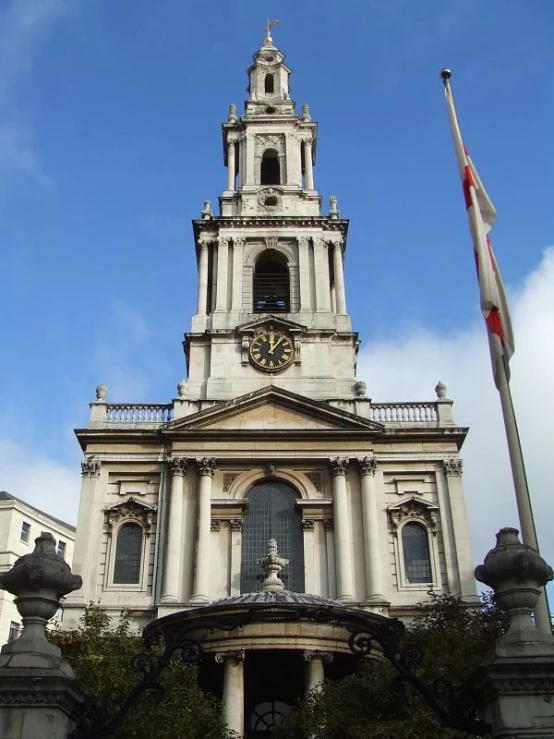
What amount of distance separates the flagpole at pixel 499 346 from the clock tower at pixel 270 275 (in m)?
19.9

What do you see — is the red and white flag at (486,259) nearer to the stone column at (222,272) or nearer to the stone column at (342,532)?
the stone column at (342,532)

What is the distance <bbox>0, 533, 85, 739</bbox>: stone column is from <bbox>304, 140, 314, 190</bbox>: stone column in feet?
122

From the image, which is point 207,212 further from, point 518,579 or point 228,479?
point 518,579

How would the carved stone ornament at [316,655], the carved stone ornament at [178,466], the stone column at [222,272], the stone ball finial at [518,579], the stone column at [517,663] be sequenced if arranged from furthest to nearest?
the stone column at [222,272], the carved stone ornament at [178,466], the carved stone ornament at [316,655], the stone ball finial at [518,579], the stone column at [517,663]

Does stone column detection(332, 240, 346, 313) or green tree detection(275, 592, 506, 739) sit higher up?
stone column detection(332, 240, 346, 313)

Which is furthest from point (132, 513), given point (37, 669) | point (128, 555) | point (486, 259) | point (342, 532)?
point (37, 669)

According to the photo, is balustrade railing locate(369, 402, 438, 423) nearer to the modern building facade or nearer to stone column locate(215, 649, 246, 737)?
stone column locate(215, 649, 246, 737)

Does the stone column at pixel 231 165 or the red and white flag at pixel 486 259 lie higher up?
the stone column at pixel 231 165

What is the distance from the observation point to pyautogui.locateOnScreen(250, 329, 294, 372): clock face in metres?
38.7

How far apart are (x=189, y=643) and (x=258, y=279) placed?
1264 inches

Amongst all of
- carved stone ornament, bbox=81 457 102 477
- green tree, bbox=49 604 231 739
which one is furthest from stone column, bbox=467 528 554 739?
carved stone ornament, bbox=81 457 102 477

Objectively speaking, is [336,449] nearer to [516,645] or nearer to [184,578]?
[184,578]

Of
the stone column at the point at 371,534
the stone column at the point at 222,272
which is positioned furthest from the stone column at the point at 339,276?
the stone column at the point at 371,534

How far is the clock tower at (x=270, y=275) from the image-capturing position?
38.7 metres
